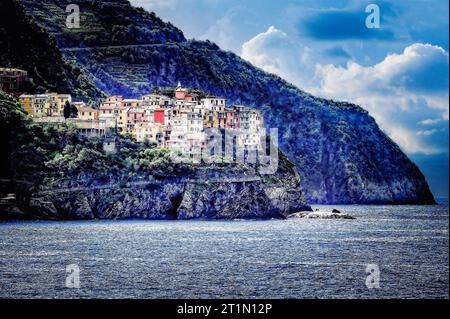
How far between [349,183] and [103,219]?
55265mm

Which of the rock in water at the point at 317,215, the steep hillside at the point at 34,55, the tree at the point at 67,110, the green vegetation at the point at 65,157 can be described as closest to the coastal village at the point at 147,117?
the tree at the point at 67,110

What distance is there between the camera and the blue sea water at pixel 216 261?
1977 centimetres

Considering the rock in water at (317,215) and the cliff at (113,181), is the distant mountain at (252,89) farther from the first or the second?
the rock in water at (317,215)

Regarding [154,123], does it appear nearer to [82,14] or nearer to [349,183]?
[82,14]

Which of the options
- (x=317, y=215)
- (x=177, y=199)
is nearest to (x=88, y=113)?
(x=177, y=199)

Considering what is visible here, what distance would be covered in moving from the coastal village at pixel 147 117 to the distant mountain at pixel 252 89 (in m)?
11.7

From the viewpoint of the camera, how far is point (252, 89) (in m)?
94.7

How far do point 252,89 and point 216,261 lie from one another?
228 feet

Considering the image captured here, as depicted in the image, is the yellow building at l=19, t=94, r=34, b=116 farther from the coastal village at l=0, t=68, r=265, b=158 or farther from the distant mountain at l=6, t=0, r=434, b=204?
the distant mountain at l=6, t=0, r=434, b=204

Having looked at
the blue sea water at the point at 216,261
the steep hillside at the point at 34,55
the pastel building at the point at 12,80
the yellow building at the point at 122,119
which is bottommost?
the blue sea water at the point at 216,261

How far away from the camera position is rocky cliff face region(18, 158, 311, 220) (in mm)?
46938

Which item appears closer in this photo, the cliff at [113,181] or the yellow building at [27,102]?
the cliff at [113,181]
